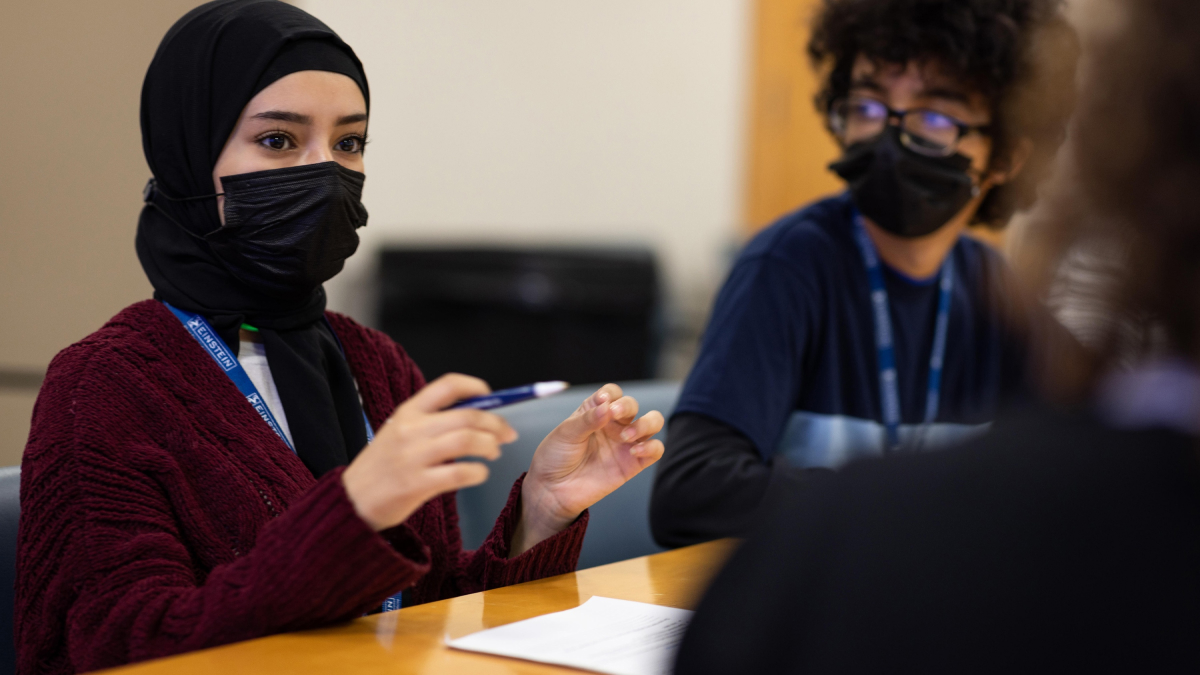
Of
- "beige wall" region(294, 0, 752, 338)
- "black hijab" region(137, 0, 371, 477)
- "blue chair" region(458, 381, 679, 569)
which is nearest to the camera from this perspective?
"black hijab" region(137, 0, 371, 477)

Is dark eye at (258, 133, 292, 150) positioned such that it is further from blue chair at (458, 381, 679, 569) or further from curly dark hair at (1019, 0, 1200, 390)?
curly dark hair at (1019, 0, 1200, 390)

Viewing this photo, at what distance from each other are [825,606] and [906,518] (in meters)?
0.06

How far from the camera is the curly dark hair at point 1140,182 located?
1.63 feet

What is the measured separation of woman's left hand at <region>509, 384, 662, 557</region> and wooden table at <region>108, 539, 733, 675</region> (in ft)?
0.28

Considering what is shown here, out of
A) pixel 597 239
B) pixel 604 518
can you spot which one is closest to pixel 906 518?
pixel 604 518

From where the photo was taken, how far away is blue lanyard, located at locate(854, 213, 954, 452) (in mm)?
1817

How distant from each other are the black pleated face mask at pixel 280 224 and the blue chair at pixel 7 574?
1.22ft

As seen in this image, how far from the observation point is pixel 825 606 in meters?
0.48

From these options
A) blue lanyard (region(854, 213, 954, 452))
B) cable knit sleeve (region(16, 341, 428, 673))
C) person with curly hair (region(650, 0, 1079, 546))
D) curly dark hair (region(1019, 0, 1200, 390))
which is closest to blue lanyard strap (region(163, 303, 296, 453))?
cable knit sleeve (region(16, 341, 428, 673))

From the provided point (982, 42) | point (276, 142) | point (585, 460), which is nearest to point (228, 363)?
point (276, 142)

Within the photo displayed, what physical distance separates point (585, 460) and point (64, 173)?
57.6 inches

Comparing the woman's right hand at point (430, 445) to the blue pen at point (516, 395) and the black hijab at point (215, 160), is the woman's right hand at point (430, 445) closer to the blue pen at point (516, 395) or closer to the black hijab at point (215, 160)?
the blue pen at point (516, 395)

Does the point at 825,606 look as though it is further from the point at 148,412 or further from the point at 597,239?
the point at 597,239

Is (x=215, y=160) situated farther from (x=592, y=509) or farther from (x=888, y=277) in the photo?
(x=888, y=277)
